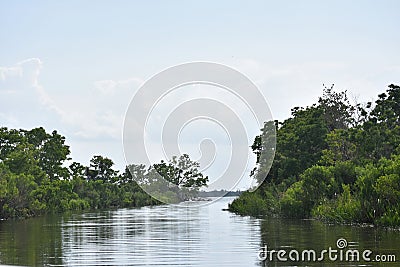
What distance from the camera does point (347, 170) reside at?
42094mm

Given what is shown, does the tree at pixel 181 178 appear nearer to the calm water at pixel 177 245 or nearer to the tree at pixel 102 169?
the tree at pixel 102 169

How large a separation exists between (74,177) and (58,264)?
79.1 metres

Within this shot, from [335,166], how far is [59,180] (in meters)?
44.4

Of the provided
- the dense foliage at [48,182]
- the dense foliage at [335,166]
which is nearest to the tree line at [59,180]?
the dense foliage at [48,182]

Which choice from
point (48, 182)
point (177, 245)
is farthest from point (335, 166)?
point (48, 182)

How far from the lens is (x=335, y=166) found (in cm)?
4300

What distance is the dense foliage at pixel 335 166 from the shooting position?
32.8 metres

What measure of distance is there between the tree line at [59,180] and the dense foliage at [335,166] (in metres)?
18.9

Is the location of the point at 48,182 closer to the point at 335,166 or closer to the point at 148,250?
the point at 335,166

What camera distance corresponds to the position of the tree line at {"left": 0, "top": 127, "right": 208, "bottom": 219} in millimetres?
61312

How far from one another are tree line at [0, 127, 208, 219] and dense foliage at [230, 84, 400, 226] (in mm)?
18865

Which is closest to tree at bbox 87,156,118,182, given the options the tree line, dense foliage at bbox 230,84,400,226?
the tree line

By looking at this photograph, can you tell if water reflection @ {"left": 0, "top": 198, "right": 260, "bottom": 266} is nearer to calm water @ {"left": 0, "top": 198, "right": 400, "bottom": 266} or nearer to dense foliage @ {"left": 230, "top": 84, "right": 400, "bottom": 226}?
calm water @ {"left": 0, "top": 198, "right": 400, "bottom": 266}

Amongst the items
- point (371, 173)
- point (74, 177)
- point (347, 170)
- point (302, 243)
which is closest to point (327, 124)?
point (347, 170)
